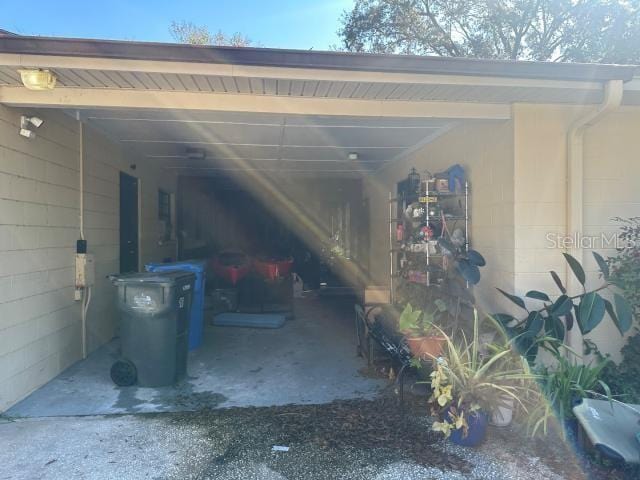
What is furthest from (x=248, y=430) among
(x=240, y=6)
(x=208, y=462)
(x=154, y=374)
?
(x=240, y=6)

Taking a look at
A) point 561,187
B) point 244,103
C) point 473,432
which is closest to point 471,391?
point 473,432

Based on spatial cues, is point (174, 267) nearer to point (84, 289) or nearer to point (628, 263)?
point (84, 289)

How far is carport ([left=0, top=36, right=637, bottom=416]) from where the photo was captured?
315 centimetres

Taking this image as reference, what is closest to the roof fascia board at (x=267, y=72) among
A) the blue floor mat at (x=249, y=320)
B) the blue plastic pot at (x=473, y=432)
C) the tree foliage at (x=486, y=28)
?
the blue plastic pot at (x=473, y=432)

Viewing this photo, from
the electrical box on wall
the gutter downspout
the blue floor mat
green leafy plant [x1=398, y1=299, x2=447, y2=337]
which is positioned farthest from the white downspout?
the gutter downspout

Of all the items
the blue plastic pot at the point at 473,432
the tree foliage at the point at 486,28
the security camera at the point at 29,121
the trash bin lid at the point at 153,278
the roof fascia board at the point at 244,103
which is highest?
the tree foliage at the point at 486,28

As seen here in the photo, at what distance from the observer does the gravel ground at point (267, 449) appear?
2.63 metres

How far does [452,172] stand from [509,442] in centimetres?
269

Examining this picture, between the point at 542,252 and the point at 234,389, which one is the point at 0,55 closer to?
the point at 234,389

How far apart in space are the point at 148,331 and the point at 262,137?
294 cm

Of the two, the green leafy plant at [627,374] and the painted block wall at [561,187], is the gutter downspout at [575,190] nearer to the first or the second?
the painted block wall at [561,187]

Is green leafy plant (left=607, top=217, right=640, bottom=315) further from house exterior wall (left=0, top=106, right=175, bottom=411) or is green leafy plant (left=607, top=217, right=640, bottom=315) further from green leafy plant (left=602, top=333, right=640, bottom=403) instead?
house exterior wall (left=0, top=106, right=175, bottom=411)

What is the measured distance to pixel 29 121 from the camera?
374cm

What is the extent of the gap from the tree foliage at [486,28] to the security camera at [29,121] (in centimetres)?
1147
